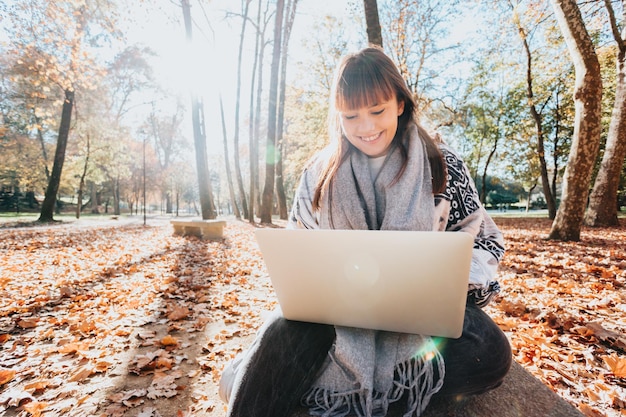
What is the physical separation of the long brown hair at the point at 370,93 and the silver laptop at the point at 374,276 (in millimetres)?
676

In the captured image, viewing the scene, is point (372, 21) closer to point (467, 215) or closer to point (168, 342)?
point (467, 215)

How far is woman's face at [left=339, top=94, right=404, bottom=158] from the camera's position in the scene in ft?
5.13

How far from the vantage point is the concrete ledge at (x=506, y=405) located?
1.20 m

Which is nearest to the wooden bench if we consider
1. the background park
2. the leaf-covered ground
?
the background park

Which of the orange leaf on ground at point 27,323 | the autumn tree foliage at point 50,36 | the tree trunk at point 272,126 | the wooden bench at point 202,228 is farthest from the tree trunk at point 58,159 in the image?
the orange leaf on ground at point 27,323

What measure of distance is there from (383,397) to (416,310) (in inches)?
14.2

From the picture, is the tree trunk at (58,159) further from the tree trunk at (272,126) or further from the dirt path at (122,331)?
the dirt path at (122,331)

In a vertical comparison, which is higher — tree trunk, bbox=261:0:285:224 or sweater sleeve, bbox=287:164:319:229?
tree trunk, bbox=261:0:285:224

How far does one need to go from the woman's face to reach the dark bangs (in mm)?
28

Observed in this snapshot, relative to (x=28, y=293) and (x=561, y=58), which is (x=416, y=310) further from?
(x=561, y=58)

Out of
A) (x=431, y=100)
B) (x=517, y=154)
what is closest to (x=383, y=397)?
(x=431, y=100)

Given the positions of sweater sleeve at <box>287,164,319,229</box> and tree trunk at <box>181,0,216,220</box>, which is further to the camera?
tree trunk at <box>181,0,216,220</box>

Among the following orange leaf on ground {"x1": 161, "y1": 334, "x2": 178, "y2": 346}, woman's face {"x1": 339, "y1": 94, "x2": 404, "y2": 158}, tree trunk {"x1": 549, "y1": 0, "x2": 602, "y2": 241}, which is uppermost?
tree trunk {"x1": 549, "y1": 0, "x2": 602, "y2": 241}

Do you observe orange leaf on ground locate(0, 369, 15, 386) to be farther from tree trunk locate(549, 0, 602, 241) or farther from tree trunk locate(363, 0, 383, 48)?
tree trunk locate(549, 0, 602, 241)
